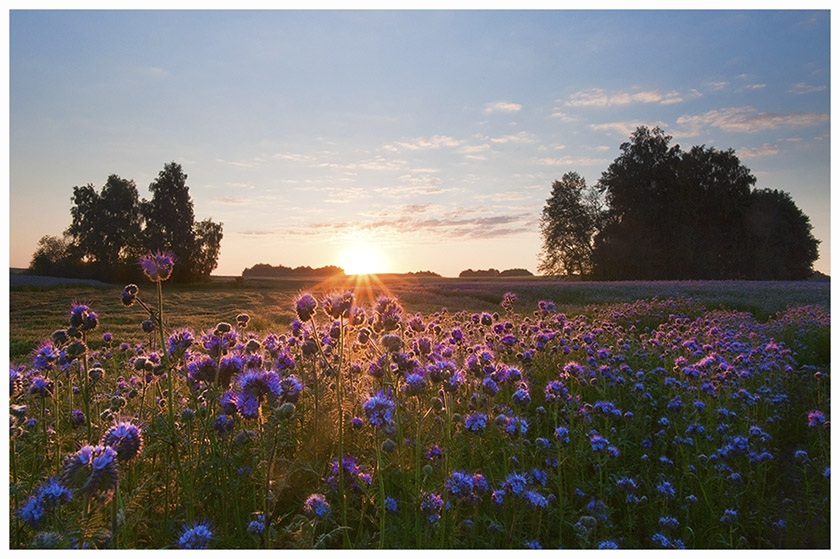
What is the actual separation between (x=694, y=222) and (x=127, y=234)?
3719 centimetres

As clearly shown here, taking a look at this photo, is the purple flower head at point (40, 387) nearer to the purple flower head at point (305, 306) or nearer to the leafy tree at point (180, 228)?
the purple flower head at point (305, 306)

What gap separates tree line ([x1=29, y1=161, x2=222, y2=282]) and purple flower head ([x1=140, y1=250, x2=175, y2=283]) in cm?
1435

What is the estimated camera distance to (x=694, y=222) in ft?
125

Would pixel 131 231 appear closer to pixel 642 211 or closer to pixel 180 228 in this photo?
pixel 180 228

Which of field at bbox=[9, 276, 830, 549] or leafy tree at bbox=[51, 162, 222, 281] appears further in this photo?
leafy tree at bbox=[51, 162, 222, 281]

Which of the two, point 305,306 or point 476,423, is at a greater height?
point 305,306

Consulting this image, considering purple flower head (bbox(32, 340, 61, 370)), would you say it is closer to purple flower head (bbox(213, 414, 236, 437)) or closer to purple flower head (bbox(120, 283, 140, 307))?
purple flower head (bbox(120, 283, 140, 307))

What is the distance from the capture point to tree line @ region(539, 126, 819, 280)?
1489 inches

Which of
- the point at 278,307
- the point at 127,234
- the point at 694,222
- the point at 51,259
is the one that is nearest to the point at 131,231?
the point at 127,234

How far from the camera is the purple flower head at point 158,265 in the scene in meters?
2.86

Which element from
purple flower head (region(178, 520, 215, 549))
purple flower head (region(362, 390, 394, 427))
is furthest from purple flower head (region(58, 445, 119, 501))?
purple flower head (region(362, 390, 394, 427))

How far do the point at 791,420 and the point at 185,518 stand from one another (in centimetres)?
593

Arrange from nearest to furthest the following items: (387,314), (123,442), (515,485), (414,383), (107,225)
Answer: (123,442) → (515,485) → (414,383) → (387,314) → (107,225)
